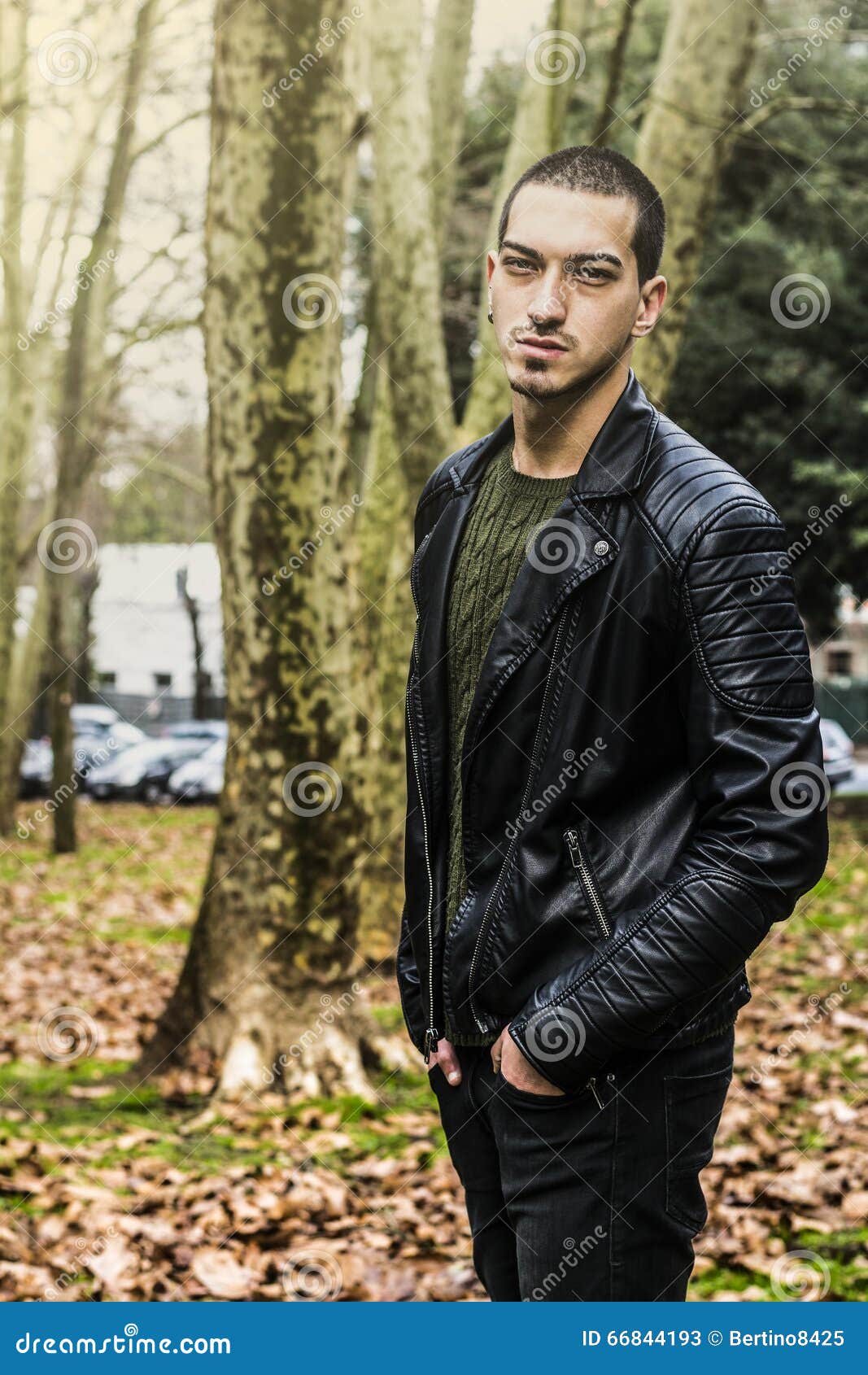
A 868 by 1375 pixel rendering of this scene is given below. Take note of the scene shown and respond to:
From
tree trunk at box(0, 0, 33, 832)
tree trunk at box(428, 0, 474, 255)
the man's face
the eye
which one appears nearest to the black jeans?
the man's face

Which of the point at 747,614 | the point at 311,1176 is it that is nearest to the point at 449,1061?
the point at 747,614

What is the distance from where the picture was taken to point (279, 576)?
5688 millimetres

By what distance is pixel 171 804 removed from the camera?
27.5 meters

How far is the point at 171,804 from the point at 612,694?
26.2m

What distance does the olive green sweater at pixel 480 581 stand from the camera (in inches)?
89.7

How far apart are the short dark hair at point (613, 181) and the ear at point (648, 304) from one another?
0.02 m

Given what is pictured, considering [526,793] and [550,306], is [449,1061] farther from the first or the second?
[550,306]

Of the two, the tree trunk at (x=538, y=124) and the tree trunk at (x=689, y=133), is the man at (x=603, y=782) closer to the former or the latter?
the tree trunk at (x=689, y=133)

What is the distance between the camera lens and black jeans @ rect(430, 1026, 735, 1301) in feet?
6.75

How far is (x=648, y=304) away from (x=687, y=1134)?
1.35 metres

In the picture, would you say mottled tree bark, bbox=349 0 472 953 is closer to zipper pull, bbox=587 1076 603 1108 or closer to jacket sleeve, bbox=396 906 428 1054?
jacket sleeve, bbox=396 906 428 1054

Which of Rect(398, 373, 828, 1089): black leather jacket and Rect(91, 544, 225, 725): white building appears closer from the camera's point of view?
Rect(398, 373, 828, 1089): black leather jacket

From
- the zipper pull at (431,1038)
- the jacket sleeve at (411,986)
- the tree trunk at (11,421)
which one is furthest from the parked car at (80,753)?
the zipper pull at (431,1038)
